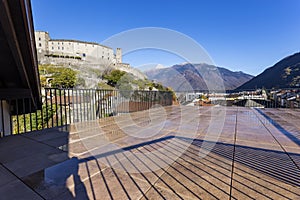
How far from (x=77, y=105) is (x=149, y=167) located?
135 inches

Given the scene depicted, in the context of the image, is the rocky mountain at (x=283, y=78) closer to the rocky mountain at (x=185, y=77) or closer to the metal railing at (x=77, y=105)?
the rocky mountain at (x=185, y=77)

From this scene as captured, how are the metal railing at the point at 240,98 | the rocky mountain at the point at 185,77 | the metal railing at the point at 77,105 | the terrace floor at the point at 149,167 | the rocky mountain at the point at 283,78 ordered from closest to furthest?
1. the terrace floor at the point at 149,167
2. the metal railing at the point at 77,105
3. the metal railing at the point at 240,98
4. the rocky mountain at the point at 185,77
5. the rocky mountain at the point at 283,78

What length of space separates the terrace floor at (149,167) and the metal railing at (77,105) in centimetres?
120

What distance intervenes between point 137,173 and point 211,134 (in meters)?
1.76

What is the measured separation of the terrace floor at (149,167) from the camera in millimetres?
1146

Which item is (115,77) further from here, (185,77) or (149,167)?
(149,167)

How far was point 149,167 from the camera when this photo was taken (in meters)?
1.54

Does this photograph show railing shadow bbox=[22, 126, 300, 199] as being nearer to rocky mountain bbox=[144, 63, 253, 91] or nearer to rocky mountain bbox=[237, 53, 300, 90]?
rocky mountain bbox=[144, 63, 253, 91]

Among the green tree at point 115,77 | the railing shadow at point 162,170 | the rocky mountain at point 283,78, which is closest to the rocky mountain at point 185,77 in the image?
the green tree at point 115,77

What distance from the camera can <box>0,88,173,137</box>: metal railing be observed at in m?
3.51

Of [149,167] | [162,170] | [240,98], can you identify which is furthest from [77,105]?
[240,98]

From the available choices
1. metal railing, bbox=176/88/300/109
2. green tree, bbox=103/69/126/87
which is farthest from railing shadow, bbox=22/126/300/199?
green tree, bbox=103/69/126/87

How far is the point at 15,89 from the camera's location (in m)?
3.00

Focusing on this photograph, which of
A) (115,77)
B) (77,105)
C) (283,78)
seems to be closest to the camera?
(77,105)
